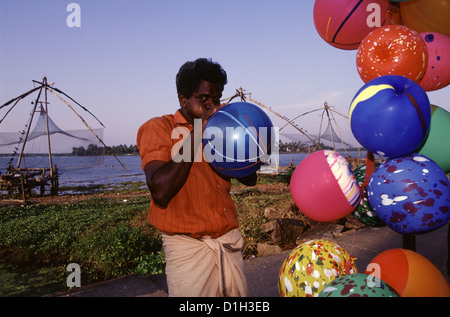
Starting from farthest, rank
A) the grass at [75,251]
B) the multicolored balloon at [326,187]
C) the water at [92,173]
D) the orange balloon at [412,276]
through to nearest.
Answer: the water at [92,173], the grass at [75,251], the multicolored balloon at [326,187], the orange balloon at [412,276]

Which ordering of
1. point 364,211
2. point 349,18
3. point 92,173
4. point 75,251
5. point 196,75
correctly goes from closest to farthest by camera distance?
point 196,75, point 364,211, point 349,18, point 75,251, point 92,173

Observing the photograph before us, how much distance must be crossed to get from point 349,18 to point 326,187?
1492 millimetres

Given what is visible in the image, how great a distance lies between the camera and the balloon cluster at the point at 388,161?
78.7 inches

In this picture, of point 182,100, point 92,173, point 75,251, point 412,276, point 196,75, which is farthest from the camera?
point 92,173

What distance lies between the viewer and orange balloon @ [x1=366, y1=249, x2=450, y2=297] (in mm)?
1961

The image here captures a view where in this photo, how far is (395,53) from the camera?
7.41 feet

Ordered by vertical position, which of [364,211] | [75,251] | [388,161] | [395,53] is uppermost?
[395,53]

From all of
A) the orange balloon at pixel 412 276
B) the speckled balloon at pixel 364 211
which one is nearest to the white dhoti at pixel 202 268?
the orange balloon at pixel 412 276

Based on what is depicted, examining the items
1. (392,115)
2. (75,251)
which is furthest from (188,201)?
(75,251)

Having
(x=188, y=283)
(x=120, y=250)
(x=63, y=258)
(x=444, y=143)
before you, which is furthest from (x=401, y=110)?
(x=63, y=258)

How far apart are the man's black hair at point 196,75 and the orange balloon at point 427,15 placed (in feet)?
6.39

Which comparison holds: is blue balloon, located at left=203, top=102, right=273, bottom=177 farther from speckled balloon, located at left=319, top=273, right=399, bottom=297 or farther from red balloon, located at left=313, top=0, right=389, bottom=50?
red balloon, located at left=313, top=0, right=389, bottom=50

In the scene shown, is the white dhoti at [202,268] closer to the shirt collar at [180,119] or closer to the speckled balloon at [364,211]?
the shirt collar at [180,119]

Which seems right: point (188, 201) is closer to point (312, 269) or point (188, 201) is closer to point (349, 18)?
point (312, 269)
